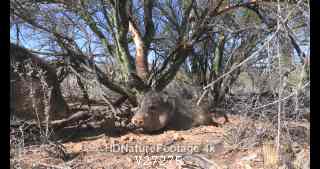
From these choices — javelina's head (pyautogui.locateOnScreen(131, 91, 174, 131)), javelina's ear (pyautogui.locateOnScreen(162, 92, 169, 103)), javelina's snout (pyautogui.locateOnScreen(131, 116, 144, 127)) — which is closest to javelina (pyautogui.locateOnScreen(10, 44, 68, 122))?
javelina's snout (pyautogui.locateOnScreen(131, 116, 144, 127))

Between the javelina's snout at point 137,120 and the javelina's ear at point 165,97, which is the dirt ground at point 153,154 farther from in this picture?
the javelina's ear at point 165,97

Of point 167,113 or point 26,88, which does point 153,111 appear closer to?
point 167,113

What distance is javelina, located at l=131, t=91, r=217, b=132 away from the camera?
624cm

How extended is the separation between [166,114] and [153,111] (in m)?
0.30

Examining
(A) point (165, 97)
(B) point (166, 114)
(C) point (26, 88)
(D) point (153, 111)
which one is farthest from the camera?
(A) point (165, 97)

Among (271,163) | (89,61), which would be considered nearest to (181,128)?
(89,61)

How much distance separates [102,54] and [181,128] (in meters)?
2.00

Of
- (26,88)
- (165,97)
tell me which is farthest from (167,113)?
(26,88)

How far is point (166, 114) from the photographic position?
6.57 m

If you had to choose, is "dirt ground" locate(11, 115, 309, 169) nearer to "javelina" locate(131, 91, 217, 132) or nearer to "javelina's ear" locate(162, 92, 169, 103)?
"javelina" locate(131, 91, 217, 132)

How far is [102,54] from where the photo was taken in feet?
24.9

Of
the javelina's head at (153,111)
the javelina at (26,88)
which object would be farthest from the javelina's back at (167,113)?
the javelina at (26,88)
